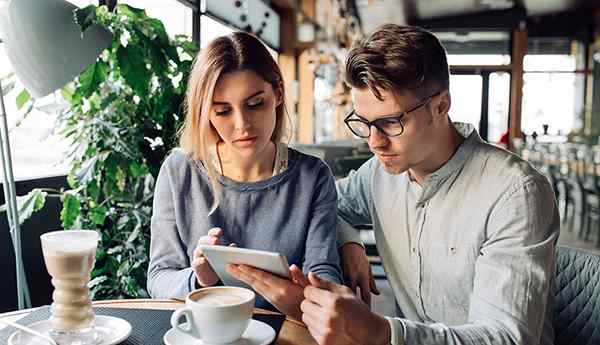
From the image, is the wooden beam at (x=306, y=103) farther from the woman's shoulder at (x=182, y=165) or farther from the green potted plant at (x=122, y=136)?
the woman's shoulder at (x=182, y=165)

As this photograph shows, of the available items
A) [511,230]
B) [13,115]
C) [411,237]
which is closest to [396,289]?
[411,237]

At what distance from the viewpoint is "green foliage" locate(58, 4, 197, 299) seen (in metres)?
2.08

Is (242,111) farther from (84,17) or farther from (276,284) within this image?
(84,17)

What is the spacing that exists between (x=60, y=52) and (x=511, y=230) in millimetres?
1266

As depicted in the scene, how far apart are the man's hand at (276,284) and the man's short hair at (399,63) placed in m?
0.42

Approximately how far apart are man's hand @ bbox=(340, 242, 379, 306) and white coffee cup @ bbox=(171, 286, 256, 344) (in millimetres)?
622

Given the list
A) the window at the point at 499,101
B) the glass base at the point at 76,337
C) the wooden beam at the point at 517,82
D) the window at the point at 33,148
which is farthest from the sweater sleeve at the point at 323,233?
the window at the point at 499,101

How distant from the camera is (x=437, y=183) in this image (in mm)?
1364

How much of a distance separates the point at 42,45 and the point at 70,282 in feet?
2.86

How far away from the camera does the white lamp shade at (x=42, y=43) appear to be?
1.61 metres

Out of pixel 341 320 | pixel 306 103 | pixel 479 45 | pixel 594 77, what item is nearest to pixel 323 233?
pixel 341 320

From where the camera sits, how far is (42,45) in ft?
5.39

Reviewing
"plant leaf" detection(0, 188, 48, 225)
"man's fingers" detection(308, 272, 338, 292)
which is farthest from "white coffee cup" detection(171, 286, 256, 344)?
"plant leaf" detection(0, 188, 48, 225)

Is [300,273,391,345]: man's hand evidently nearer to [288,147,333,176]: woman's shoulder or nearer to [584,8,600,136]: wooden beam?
[288,147,333,176]: woman's shoulder
